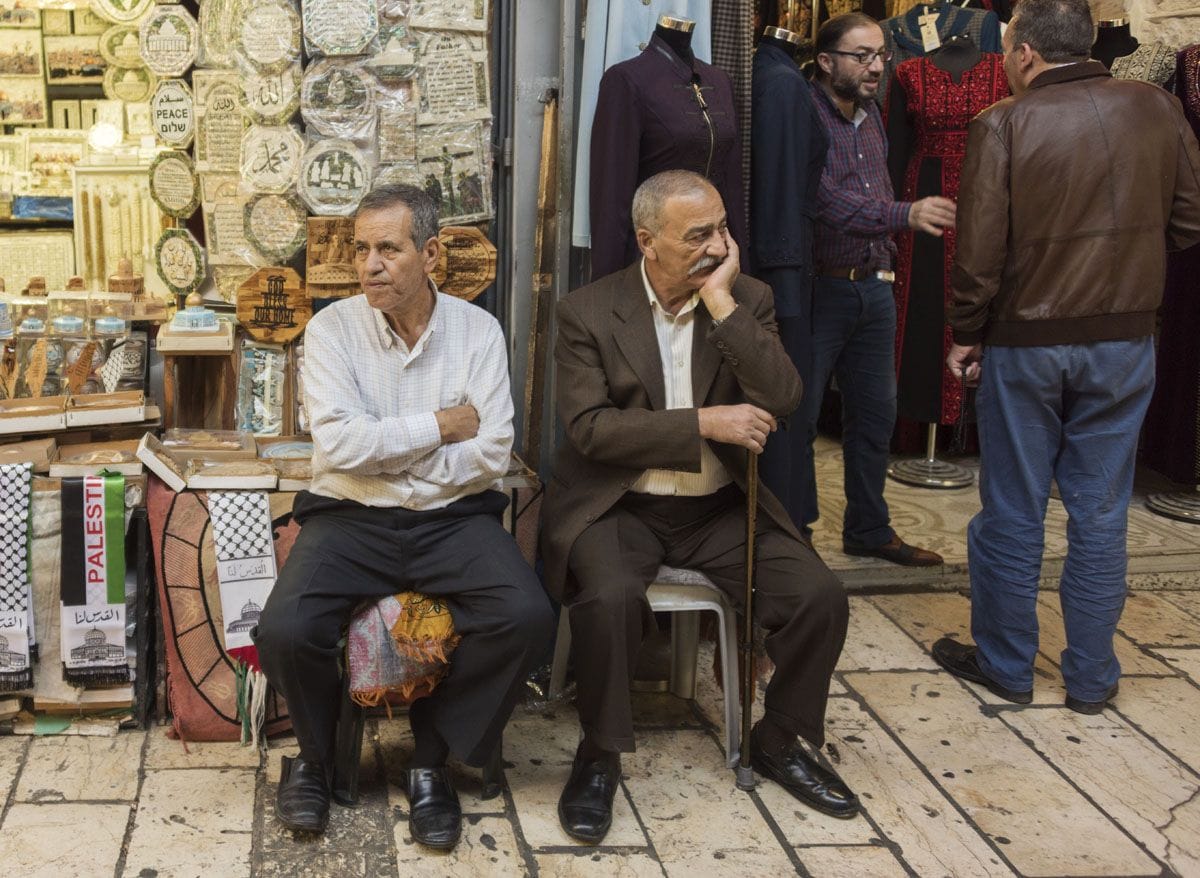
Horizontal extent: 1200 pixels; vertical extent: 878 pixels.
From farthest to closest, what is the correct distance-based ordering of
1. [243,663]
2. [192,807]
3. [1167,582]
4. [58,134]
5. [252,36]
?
1. [58,134]
2. [1167,582]
3. [252,36]
4. [243,663]
5. [192,807]

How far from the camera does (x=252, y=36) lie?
3.49 metres

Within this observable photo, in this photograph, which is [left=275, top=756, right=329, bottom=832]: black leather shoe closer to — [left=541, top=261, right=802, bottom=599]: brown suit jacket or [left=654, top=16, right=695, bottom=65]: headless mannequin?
[left=541, top=261, right=802, bottom=599]: brown suit jacket

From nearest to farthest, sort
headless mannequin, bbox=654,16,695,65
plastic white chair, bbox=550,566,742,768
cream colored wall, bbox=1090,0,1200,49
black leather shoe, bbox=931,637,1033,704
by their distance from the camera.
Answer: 1. plastic white chair, bbox=550,566,742,768
2. headless mannequin, bbox=654,16,695,65
3. black leather shoe, bbox=931,637,1033,704
4. cream colored wall, bbox=1090,0,1200,49

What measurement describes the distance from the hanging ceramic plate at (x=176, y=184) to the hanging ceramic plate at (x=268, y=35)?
1.14ft

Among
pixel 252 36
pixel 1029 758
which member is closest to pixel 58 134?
pixel 252 36

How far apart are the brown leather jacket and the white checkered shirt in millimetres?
1335

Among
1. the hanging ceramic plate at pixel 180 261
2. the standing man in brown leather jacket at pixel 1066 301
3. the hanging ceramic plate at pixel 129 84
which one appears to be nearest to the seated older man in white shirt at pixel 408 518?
the hanging ceramic plate at pixel 180 261

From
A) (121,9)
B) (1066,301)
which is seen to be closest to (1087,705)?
(1066,301)

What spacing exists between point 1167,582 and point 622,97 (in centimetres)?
272

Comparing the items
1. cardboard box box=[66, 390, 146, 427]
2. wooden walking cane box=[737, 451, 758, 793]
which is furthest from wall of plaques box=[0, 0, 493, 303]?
wooden walking cane box=[737, 451, 758, 793]

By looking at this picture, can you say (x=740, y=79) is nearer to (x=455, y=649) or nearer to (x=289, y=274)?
(x=289, y=274)

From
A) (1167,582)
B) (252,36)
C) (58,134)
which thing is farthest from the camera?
(58,134)

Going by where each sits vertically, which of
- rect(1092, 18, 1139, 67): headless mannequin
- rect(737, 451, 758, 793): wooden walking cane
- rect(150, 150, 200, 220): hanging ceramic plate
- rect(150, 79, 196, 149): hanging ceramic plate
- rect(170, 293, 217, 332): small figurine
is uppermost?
rect(1092, 18, 1139, 67): headless mannequin

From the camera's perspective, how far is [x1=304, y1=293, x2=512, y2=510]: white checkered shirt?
9.48 feet
